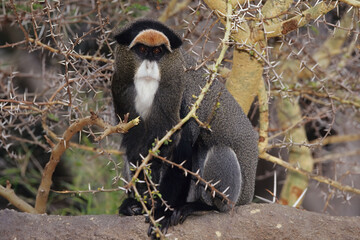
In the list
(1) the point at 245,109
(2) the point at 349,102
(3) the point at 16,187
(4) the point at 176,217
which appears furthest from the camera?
(3) the point at 16,187

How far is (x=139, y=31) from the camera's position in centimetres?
336

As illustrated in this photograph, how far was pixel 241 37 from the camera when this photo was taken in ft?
12.9

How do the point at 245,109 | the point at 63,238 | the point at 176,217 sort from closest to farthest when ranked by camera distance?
1. the point at 63,238
2. the point at 176,217
3. the point at 245,109

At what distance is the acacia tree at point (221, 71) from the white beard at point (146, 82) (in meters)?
0.31

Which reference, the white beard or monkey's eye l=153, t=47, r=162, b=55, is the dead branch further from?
monkey's eye l=153, t=47, r=162, b=55

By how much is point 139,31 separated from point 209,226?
4.43ft

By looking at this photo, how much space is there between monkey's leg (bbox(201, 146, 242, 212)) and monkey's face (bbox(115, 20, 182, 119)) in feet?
2.23

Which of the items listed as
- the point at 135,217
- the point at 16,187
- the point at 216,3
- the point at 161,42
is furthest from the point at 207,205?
the point at 16,187

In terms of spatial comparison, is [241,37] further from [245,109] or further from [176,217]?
[176,217]

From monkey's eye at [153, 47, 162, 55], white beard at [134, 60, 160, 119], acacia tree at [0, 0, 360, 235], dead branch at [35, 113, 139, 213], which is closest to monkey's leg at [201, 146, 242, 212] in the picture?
acacia tree at [0, 0, 360, 235]

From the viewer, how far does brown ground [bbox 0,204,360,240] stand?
3.26 meters

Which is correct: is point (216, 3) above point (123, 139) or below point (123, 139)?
above

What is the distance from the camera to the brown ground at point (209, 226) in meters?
3.26

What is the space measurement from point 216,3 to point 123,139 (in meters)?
1.22
